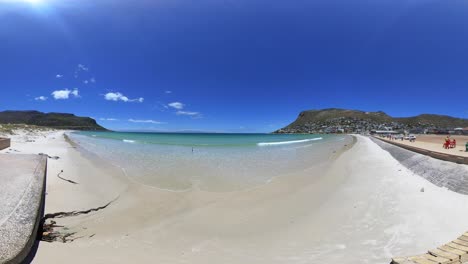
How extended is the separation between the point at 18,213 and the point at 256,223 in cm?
526

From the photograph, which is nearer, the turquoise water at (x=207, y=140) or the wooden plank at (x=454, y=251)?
the wooden plank at (x=454, y=251)

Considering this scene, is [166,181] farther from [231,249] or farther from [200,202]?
[231,249]

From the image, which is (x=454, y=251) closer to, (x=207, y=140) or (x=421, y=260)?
(x=421, y=260)

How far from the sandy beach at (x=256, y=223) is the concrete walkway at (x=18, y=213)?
413 millimetres

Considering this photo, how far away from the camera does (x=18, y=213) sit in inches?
183

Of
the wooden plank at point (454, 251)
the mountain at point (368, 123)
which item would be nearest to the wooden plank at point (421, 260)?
the wooden plank at point (454, 251)

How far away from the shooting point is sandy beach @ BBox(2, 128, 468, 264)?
4691mm

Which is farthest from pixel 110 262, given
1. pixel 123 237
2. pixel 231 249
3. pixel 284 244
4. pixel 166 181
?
pixel 166 181

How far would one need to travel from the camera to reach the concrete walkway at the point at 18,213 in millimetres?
3539

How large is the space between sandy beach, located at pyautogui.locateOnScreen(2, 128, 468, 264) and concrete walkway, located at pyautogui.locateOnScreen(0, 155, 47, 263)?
41 cm

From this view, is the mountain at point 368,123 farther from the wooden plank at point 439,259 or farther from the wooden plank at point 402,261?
the wooden plank at point 402,261

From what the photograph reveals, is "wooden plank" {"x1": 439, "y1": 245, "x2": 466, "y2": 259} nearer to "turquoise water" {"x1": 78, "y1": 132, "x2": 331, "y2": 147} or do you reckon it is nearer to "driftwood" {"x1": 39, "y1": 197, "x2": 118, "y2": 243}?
"driftwood" {"x1": 39, "y1": 197, "x2": 118, "y2": 243}

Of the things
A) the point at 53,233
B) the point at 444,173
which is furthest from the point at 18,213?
the point at 444,173

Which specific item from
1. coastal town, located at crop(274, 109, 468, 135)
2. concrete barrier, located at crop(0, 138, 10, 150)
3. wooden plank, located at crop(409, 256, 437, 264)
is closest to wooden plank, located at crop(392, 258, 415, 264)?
wooden plank, located at crop(409, 256, 437, 264)
